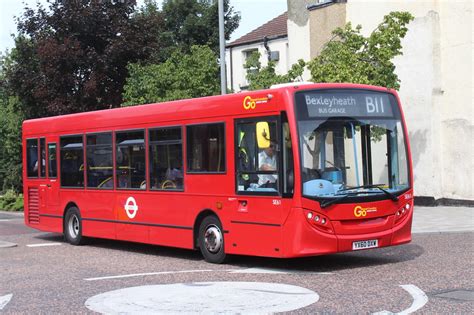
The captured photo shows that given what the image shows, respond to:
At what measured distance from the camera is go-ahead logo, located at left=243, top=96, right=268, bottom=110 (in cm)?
1144

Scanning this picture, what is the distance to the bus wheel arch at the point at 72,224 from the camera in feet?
53.9

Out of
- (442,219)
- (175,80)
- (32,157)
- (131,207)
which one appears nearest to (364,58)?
(442,219)

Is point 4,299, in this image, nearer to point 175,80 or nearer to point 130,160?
point 130,160

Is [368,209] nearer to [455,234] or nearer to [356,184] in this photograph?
[356,184]

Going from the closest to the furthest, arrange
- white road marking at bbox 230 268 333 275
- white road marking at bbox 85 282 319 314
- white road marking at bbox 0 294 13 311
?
white road marking at bbox 85 282 319 314 < white road marking at bbox 0 294 13 311 < white road marking at bbox 230 268 333 275

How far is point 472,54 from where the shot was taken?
74.7ft

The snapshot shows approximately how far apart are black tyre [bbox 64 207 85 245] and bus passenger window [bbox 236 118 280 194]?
229 inches

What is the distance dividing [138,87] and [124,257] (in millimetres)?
12192

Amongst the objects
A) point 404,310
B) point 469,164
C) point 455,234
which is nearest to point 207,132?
point 404,310

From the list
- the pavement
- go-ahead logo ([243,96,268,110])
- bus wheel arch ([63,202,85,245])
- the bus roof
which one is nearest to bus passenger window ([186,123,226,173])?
the bus roof

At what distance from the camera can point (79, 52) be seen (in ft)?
87.1

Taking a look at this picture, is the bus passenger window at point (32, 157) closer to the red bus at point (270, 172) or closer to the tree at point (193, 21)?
the red bus at point (270, 172)

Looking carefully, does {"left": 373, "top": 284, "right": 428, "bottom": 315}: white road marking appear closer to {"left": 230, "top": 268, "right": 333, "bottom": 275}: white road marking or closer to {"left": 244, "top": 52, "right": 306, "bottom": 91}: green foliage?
{"left": 230, "top": 268, "right": 333, "bottom": 275}: white road marking

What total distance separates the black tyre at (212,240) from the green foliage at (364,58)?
7863 millimetres
